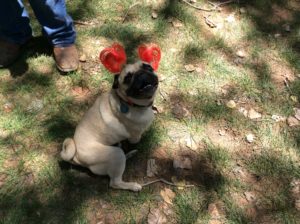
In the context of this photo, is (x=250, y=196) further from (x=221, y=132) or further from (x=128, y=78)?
(x=128, y=78)

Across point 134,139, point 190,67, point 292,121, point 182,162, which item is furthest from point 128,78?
point 292,121

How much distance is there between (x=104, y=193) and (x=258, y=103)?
1.74 metres

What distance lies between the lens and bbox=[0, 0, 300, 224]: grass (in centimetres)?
302

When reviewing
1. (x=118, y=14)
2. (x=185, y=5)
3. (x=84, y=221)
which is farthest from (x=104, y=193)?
(x=185, y=5)

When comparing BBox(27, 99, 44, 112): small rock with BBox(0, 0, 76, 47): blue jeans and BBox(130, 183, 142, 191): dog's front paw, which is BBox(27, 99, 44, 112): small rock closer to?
BBox(0, 0, 76, 47): blue jeans

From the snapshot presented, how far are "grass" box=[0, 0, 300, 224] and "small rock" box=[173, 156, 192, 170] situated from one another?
4 centimetres

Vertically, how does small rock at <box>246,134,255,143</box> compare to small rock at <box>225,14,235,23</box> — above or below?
below

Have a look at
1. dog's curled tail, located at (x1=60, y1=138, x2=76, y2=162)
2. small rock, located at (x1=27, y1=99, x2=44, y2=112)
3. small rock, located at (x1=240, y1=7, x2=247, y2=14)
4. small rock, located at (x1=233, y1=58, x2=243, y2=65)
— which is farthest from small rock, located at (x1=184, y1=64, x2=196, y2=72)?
dog's curled tail, located at (x1=60, y1=138, x2=76, y2=162)

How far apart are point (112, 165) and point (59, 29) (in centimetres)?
153

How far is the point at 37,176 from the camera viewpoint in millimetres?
3137

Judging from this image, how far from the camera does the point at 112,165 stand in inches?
111

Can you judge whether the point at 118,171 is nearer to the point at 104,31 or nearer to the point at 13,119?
the point at 13,119

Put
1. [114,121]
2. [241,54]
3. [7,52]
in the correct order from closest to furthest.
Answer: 1. [114,121]
2. [7,52]
3. [241,54]

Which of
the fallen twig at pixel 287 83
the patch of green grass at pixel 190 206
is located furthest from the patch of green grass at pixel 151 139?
the fallen twig at pixel 287 83
